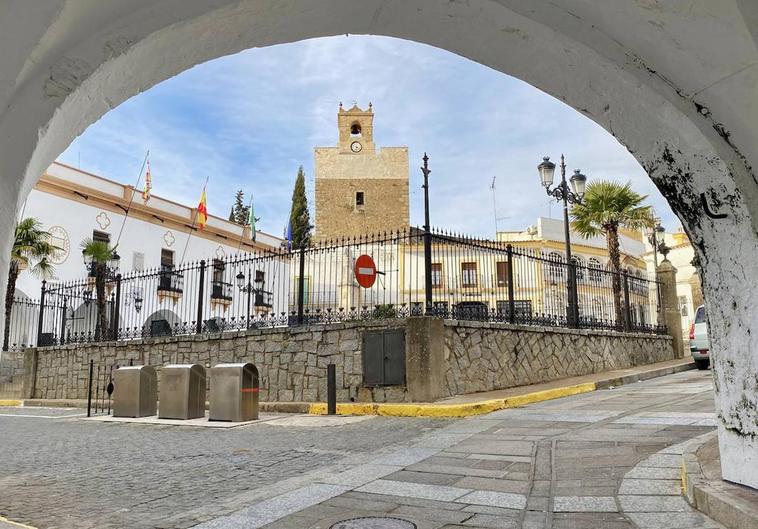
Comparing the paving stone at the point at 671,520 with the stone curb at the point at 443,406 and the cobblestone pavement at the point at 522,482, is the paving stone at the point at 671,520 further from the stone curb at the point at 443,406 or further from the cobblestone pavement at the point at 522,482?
the stone curb at the point at 443,406

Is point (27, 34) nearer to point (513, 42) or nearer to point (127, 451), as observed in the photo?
point (513, 42)

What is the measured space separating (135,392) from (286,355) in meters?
2.82

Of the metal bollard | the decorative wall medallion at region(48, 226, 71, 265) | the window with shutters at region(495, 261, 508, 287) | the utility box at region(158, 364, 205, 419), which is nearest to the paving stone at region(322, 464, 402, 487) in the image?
the metal bollard

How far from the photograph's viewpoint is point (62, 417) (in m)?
11.6

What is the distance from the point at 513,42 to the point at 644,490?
10.00 ft

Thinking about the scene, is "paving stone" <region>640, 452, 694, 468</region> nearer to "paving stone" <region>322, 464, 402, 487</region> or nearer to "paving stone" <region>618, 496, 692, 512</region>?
"paving stone" <region>618, 496, 692, 512</region>

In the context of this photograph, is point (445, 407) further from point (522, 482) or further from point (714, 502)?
point (714, 502)

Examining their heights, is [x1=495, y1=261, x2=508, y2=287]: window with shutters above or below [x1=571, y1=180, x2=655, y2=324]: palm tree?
below

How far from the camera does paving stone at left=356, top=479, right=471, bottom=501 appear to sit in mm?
4223

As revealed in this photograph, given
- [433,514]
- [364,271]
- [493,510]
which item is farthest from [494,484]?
[364,271]

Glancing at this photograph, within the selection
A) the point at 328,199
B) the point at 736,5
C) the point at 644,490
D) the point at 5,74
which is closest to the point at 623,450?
the point at 644,490

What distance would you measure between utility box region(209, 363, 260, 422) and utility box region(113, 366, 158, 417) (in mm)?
2017

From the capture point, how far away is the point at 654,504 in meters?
3.69

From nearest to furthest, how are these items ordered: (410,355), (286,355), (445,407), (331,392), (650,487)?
(650,487)
(445,407)
(331,392)
(410,355)
(286,355)
